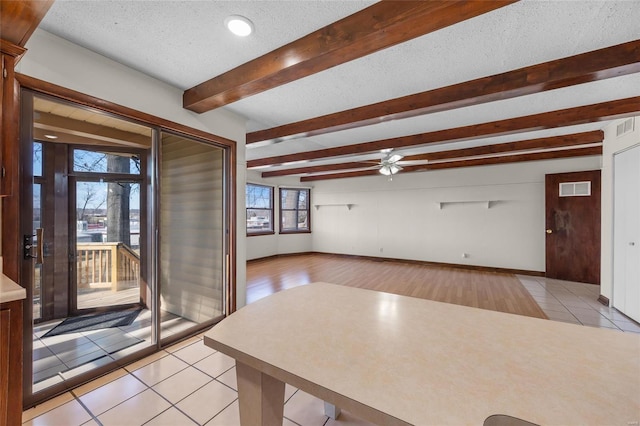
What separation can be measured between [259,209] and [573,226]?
7097 millimetres

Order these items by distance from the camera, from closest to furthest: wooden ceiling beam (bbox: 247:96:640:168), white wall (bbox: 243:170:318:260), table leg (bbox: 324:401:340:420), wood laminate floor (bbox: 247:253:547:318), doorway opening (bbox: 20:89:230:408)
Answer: table leg (bbox: 324:401:340:420), doorway opening (bbox: 20:89:230:408), wooden ceiling beam (bbox: 247:96:640:168), wood laminate floor (bbox: 247:253:547:318), white wall (bbox: 243:170:318:260)

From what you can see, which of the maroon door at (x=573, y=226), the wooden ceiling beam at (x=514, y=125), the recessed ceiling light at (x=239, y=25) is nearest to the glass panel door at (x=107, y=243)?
the recessed ceiling light at (x=239, y=25)

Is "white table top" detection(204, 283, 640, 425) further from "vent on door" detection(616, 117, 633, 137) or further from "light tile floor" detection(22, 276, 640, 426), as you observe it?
"vent on door" detection(616, 117, 633, 137)

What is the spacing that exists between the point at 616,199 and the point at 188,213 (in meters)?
5.73

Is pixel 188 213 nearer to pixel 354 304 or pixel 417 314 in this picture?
pixel 354 304

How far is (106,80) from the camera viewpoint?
2051mm

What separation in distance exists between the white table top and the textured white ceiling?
1.75m

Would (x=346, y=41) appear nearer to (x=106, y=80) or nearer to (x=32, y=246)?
(x=106, y=80)

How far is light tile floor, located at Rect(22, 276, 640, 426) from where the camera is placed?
5.49 ft

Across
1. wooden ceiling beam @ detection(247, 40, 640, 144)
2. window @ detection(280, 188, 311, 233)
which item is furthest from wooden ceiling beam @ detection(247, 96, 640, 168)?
window @ detection(280, 188, 311, 233)

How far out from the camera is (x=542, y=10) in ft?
5.21

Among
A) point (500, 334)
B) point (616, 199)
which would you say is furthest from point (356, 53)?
point (616, 199)

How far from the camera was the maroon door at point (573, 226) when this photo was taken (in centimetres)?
488

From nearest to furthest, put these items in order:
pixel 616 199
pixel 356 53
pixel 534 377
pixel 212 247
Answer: pixel 534 377 < pixel 356 53 < pixel 212 247 < pixel 616 199
